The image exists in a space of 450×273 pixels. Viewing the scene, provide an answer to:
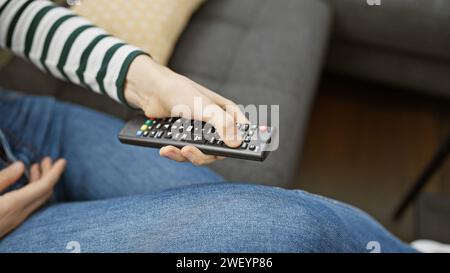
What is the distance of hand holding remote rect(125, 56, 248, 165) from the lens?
0.37 metres

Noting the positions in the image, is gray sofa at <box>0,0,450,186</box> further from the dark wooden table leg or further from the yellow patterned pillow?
the dark wooden table leg

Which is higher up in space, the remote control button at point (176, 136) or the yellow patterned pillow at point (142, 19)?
the yellow patterned pillow at point (142, 19)

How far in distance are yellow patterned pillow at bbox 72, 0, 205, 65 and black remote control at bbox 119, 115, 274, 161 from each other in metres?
0.08

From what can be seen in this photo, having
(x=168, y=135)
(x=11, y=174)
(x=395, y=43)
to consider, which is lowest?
(x=11, y=174)

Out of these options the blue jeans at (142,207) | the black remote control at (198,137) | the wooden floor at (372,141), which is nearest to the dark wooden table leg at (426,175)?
the wooden floor at (372,141)

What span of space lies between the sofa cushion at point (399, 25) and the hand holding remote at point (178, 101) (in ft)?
0.93

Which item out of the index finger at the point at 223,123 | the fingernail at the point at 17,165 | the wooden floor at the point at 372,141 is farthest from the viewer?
the wooden floor at the point at 372,141

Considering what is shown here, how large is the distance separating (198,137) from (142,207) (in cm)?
10

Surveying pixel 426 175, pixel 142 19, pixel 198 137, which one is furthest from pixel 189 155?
pixel 426 175

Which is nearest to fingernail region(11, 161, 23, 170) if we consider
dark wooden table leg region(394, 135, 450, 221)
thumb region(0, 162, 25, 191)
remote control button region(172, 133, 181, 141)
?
thumb region(0, 162, 25, 191)

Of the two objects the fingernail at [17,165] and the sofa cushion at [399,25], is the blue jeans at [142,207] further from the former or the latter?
the sofa cushion at [399,25]

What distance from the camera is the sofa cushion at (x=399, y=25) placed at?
53cm

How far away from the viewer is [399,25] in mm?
575

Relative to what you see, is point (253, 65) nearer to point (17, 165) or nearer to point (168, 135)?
point (168, 135)
